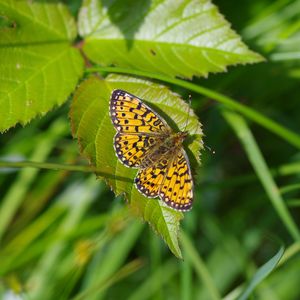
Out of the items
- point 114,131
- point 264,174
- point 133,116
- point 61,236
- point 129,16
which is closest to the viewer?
point 114,131

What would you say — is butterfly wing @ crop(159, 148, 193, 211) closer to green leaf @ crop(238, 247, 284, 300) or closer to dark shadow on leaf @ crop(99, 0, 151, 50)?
green leaf @ crop(238, 247, 284, 300)

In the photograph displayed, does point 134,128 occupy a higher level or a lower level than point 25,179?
higher

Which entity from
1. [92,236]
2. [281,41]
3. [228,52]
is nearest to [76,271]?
[92,236]

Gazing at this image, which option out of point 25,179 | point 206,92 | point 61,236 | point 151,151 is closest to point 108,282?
point 61,236

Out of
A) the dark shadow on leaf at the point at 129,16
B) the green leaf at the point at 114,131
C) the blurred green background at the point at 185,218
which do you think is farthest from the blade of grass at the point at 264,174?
the dark shadow on leaf at the point at 129,16

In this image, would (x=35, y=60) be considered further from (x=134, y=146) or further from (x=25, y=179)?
(x=25, y=179)

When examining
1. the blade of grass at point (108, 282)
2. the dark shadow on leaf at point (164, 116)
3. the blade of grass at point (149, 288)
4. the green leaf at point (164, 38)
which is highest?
the green leaf at point (164, 38)

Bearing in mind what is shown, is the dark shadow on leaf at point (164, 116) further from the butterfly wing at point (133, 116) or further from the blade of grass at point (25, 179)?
the blade of grass at point (25, 179)

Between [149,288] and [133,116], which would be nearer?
[133,116]
